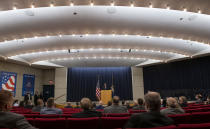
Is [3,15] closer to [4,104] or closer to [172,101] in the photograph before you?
[4,104]

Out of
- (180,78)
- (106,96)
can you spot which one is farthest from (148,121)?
(180,78)

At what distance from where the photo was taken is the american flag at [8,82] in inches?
515

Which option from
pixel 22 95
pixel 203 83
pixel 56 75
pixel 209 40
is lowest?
pixel 22 95

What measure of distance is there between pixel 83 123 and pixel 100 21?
584 centimetres

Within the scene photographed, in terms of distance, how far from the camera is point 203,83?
13.3 metres

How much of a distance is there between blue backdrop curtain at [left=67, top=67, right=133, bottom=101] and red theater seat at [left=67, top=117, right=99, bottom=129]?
15.6 m

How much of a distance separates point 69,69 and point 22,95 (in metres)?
5.66

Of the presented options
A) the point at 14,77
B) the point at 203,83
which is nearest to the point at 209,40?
the point at 203,83

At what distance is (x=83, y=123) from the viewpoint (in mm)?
2393

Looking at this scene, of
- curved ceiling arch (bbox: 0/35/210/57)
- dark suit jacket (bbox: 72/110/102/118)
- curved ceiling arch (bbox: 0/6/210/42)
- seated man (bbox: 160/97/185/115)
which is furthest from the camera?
curved ceiling arch (bbox: 0/35/210/57)

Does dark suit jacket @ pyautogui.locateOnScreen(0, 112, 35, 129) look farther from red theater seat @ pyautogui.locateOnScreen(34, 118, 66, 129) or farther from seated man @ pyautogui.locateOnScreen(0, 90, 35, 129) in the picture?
red theater seat @ pyautogui.locateOnScreen(34, 118, 66, 129)

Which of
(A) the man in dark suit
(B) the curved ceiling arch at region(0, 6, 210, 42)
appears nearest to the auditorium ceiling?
(B) the curved ceiling arch at region(0, 6, 210, 42)

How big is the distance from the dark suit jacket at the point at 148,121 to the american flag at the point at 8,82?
1432cm

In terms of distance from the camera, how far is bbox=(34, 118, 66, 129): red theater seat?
2.39 meters
